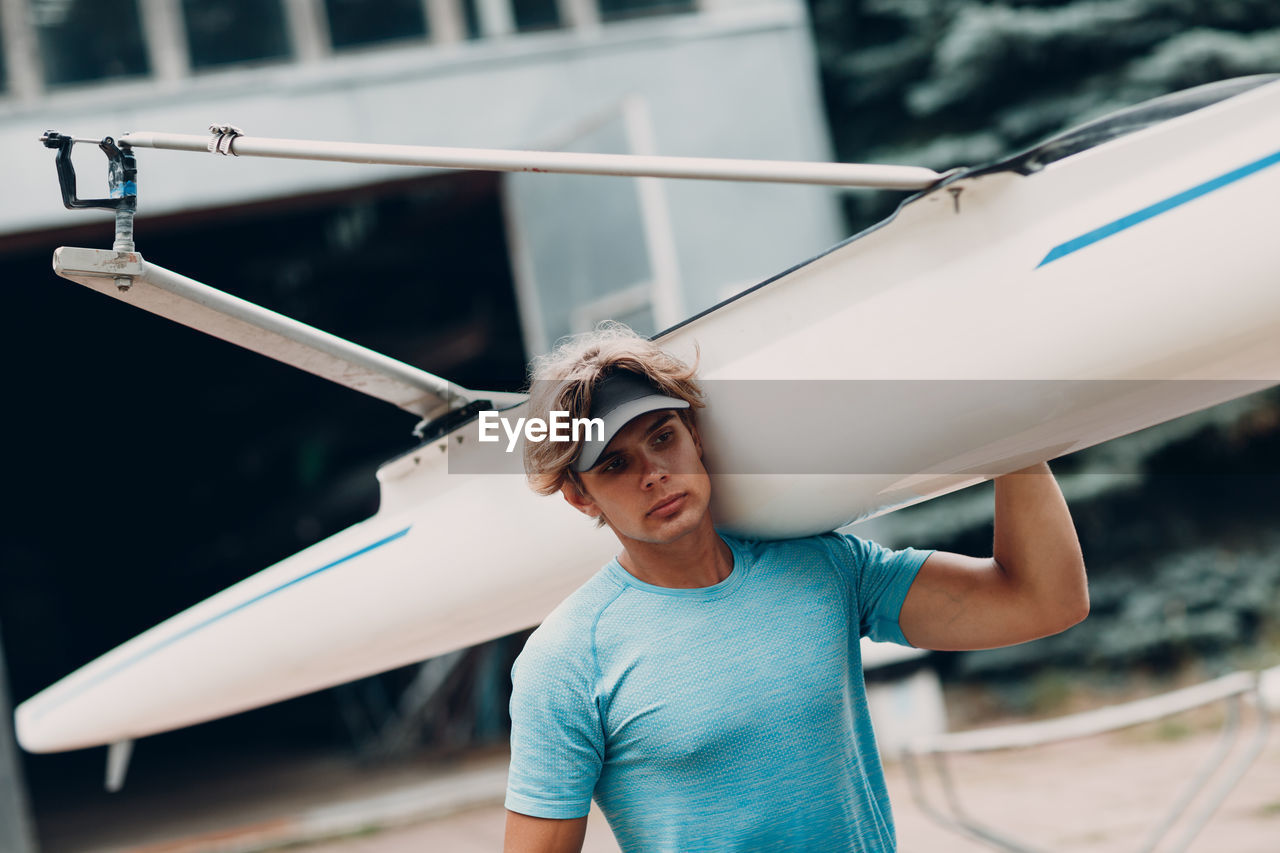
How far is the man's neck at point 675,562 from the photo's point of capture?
57.7 inches

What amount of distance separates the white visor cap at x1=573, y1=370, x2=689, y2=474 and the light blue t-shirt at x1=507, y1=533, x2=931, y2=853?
179mm

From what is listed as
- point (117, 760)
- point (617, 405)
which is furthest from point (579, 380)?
point (117, 760)

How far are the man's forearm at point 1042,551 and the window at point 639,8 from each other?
195 inches

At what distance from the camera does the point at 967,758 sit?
5664mm

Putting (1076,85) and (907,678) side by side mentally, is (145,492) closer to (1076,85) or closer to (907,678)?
(907,678)

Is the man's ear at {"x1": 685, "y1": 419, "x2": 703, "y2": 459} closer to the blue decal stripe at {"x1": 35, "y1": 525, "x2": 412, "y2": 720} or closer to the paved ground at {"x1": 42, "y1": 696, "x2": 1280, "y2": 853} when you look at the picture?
the blue decal stripe at {"x1": 35, "y1": 525, "x2": 412, "y2": 720}

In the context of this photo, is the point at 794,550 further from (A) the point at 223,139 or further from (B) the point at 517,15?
(B) the point at 517,15

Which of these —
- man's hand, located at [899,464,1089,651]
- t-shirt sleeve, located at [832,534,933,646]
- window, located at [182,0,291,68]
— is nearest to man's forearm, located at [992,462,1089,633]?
man's hand, located at [899,464,1089,651]

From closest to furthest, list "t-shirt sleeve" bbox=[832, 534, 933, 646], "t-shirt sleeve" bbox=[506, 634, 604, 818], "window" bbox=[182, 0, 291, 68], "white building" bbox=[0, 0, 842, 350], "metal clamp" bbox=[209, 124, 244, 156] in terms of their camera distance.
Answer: "t-shirt sleeve" bbox=[506, 634, 604, 818] < "t-shirt sleeve" bbox=[832, 534, 933, 646] < "metal clamp" bbox=[209, 124, 244, 156] < "white building" bbox=[0, 0, 842, 350] < "window" bbox=[182, 0, 291, 68]

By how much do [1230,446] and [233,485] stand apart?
856 centimetres

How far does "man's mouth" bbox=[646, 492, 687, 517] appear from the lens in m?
1.45

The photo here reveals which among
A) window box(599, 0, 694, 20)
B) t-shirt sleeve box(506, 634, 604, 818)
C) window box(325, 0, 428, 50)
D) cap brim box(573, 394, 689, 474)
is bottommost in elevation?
t-shirt sleeve box(506, 634, 604, 818)

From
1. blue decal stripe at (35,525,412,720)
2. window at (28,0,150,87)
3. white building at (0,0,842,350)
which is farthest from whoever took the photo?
window at (28,0,150,87)

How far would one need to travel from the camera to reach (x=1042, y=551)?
1534 millimetres
